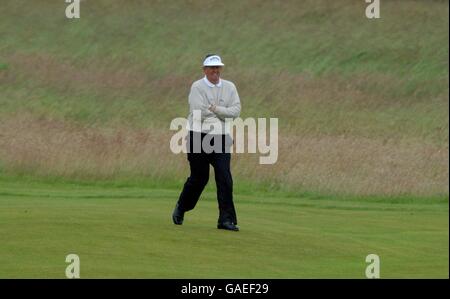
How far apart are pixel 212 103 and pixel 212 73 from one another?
39cm

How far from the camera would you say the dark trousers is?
1625cm

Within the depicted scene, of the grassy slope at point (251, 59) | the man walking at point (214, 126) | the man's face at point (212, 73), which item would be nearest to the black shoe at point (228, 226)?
the man walking at point (214, 126)

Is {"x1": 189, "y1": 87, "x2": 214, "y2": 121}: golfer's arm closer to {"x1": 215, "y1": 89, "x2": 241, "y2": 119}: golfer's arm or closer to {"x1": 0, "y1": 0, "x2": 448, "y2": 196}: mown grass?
{"x1": 215, "y1": 89, "x2": 241, "y2": 119}: golfer's arm

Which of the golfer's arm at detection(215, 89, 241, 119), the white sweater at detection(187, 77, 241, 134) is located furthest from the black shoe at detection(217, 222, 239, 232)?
the golfer's arm at detection(215, 89, 241, 119)

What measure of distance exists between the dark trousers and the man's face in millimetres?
710

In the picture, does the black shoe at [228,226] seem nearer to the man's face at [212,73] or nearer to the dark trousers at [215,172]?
the dark trousers at [215,172]

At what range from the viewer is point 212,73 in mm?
16281

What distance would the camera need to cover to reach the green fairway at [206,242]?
13.9m

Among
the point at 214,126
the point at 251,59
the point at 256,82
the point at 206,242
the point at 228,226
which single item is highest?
the point at 251,59

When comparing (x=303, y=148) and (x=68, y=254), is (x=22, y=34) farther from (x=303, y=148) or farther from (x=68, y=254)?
(x=68, y=254)

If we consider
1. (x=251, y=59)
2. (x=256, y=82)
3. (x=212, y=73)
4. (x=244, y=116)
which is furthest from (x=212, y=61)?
(x=251, y=59)

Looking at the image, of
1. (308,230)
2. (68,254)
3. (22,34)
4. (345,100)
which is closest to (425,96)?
(345,100)

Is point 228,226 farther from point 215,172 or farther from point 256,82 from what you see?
point 256,82

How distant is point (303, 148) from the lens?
30766 mm
